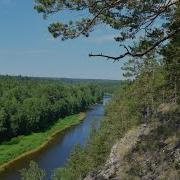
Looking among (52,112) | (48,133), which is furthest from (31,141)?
(52,112)

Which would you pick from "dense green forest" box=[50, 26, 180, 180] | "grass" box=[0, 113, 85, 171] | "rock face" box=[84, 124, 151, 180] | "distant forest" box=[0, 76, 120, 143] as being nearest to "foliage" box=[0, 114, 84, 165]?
"grass" box=[0, 113, 85, 171]

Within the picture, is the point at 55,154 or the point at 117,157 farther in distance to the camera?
the point at 55,154

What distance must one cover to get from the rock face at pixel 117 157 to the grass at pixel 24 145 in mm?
37452

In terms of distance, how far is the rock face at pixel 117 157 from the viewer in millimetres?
18609

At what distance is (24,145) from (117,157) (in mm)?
54887

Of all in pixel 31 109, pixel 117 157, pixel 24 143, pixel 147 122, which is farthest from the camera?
pixel 31 109

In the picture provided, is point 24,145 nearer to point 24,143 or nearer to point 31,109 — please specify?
point 24,143

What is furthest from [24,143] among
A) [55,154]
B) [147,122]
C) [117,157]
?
[117,157]

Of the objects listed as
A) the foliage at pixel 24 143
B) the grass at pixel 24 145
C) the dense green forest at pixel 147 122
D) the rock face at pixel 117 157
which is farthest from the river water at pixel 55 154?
the rock face at pixel 117 157

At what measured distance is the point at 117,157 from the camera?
20438mm

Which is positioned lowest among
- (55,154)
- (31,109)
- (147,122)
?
(55,154)

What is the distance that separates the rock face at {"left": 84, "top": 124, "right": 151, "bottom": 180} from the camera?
18.6 m

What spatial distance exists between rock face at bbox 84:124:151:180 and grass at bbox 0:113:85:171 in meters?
37.5

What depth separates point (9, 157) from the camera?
63.7 metres
